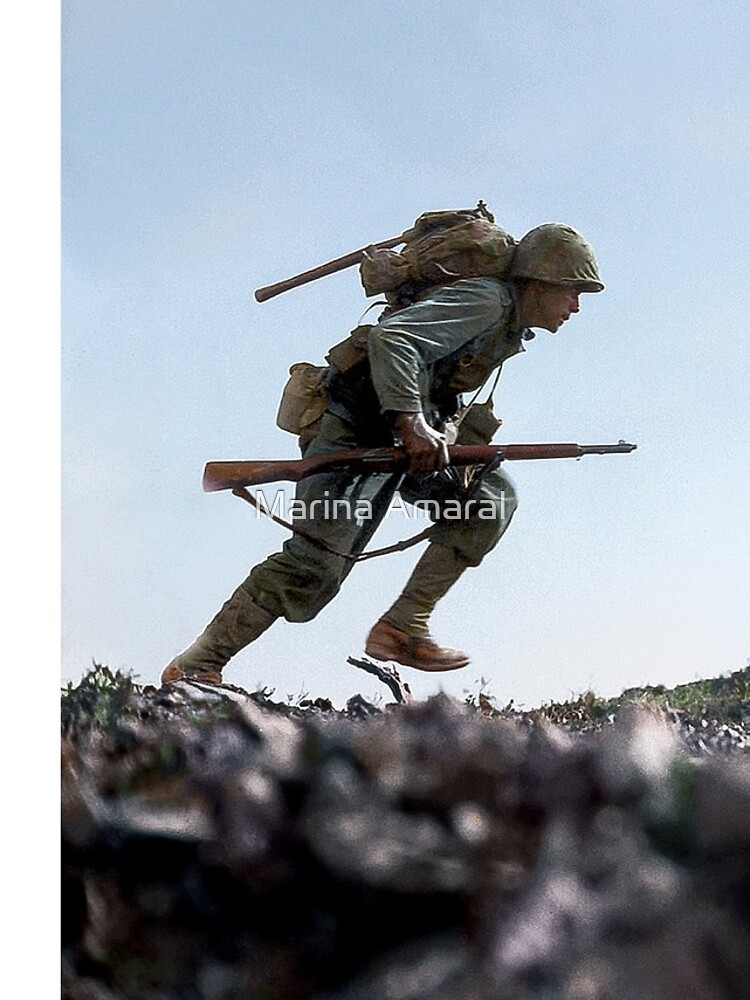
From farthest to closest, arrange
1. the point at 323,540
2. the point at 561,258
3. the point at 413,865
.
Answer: the point at 323,540, the point at 561,258, the point at 413,865

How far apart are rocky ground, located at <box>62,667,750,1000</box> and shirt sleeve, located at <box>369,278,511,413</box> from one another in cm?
66

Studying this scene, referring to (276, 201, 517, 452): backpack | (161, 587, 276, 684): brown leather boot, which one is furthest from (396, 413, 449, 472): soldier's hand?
(161, 587, 276, 684): brown leather boot

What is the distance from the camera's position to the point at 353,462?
103 cm

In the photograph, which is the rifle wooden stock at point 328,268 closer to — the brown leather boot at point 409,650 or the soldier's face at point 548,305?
the soldier's face at point 548,305

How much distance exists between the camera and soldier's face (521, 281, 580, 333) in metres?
0.98

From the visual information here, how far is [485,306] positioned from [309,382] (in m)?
0.19

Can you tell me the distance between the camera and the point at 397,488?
98 centimetres

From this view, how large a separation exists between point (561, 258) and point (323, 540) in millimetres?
339

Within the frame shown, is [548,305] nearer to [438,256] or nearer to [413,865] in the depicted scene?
[438,256]

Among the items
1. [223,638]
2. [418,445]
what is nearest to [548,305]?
[418,445]

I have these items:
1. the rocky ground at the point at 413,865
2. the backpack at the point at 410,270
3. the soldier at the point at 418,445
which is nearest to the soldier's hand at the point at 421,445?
the soldier at the point at 418,445

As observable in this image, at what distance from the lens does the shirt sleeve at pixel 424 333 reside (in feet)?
3.20

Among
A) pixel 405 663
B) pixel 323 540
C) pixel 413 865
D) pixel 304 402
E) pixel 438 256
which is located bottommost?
pixel 413 865
